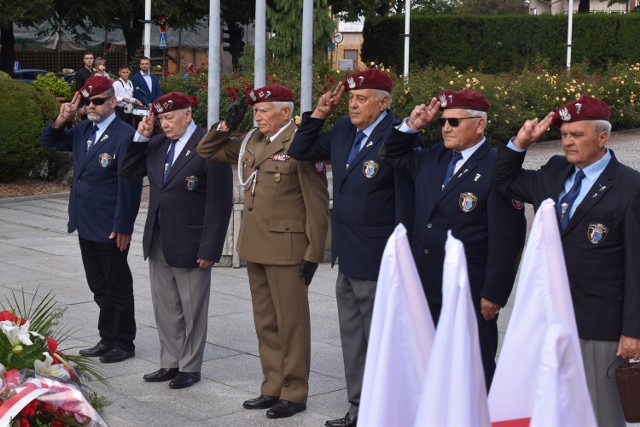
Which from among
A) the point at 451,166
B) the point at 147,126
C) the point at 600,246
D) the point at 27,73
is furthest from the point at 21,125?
the point at 27,73

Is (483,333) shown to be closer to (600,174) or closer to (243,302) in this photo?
(600,174)

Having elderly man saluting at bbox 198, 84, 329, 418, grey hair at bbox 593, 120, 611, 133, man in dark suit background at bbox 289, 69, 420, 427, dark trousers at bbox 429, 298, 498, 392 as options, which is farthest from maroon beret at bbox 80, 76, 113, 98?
grey hair at bbox 593, 120, 611, 133

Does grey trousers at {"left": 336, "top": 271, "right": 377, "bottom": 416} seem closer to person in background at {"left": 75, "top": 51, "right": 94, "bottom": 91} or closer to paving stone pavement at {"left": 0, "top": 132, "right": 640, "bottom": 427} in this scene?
paving stone pavement at {"left": 0, "top": 132, "right": 640, "bottom": 427}

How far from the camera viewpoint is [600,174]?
464 centimetres

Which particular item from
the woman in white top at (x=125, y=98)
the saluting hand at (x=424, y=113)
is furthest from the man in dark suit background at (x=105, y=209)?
the woman in white top at (x=125, y=98)

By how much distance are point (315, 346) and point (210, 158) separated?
1.88m

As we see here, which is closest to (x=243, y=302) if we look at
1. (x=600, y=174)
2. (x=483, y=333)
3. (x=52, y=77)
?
(x=483, y=333)

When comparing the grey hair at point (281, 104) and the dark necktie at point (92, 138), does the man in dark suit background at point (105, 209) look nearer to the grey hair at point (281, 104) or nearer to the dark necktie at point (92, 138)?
the dark necktie at point (92, 138)

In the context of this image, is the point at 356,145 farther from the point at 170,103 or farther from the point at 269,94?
the point at 170,103

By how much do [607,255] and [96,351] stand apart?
4060 mm

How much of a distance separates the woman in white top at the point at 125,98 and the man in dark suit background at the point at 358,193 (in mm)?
14627

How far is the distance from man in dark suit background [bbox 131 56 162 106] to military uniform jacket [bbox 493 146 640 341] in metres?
17.0

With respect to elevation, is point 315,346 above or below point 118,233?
below

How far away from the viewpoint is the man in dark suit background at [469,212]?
523cm
